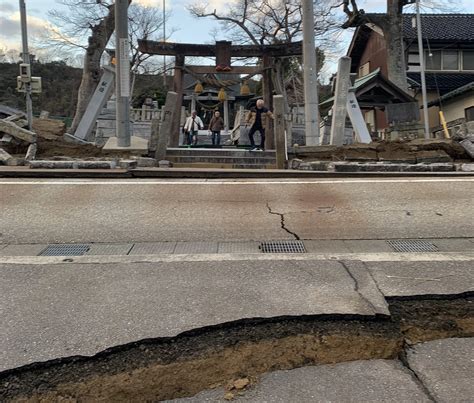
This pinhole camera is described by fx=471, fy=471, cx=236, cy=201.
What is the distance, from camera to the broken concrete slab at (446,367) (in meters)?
2.46

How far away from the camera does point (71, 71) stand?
4803 cm

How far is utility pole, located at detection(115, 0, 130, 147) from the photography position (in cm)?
1205

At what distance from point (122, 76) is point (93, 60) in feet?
37.1

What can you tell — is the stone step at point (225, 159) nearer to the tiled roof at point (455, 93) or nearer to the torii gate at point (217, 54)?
the torii gate at point (217, 54)

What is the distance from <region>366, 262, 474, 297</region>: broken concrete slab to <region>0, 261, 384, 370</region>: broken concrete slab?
0.28m

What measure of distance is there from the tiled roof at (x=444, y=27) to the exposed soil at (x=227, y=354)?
30.1 metres

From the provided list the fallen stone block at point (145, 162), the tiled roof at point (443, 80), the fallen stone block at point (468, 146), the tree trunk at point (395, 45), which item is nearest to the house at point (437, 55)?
the tiled roof at point (443, 80)

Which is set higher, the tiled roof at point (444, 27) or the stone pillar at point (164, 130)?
the tiled roof at point (444, 27)

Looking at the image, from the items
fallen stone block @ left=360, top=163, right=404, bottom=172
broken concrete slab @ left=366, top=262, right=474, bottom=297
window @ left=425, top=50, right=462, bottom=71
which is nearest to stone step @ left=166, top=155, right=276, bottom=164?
fallen stone block @ left=360, top=163, right=404, bottom=172

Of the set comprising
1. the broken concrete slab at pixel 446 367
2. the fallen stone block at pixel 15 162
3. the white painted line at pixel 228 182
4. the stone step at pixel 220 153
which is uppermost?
the stone step at pixel 220 153

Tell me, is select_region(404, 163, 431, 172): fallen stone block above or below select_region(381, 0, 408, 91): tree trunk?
below

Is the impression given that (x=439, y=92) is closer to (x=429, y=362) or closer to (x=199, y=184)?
(x=199, y=184)

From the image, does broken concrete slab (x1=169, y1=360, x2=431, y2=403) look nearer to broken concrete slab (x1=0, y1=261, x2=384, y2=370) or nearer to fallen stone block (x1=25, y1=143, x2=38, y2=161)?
broken concrete slab (x1=0, y1=261, x2=384, y2=370)

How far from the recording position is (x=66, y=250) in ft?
16.1
